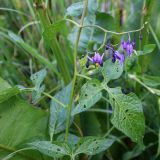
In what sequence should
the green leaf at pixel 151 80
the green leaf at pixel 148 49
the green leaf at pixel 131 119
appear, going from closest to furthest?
the green leaf at pixel 131 119 < the green leaf at pixel 148 49 < the green leaf at pixel 151 80

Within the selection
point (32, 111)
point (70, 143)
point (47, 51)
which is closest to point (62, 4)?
point (47, 51)

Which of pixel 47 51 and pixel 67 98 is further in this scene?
pixel 47 51

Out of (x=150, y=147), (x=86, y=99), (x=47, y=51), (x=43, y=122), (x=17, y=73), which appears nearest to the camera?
(x=86, y=99)

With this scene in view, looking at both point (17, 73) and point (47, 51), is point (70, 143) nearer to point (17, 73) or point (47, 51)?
point (17, 73)

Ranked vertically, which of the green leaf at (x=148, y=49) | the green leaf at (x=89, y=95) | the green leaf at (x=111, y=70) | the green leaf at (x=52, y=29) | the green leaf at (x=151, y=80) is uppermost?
the green leaf at (x=52, y=29)

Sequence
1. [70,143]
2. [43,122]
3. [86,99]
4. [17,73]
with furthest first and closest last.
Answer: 1. [17,73]
2. [43,122]
3. [70,143]
4. [86,99]

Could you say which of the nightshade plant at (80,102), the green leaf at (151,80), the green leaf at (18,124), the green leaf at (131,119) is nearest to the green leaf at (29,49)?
the nightshade plant at (80,102)

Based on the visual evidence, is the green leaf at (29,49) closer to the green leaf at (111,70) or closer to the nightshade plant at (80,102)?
the nightshade plant at (80,102)

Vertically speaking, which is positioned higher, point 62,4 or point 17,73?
point 62,4
